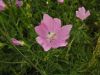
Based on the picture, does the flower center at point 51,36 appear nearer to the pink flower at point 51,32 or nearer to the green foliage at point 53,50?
the pink flower at point 51,32

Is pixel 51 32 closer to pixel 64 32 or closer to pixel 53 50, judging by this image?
pixel 64 32

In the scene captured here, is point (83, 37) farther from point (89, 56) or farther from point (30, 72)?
point (30, 72)

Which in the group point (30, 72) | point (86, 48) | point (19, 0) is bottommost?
point (30, 72)

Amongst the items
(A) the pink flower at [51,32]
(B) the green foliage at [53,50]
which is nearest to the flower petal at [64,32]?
(A) the pink flower at [51,32]

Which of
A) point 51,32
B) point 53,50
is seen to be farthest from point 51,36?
point 53,50

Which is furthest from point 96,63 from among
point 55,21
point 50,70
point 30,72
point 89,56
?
point 55,21

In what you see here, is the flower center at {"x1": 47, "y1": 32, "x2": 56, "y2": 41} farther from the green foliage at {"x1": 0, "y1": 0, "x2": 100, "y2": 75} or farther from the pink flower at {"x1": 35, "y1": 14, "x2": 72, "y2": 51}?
the green foliage at {"x1": 0, "y1": 0, "x2": 100, "y2": 75}

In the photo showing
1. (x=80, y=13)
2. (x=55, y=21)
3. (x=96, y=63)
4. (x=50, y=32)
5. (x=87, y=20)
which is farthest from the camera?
(x=87, y=20)

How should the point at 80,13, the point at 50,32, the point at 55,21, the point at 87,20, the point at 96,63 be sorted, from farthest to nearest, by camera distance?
the point at 87,20, the point at 80,13, the point at 96,63, the point at 50,32, the point at 55,21
